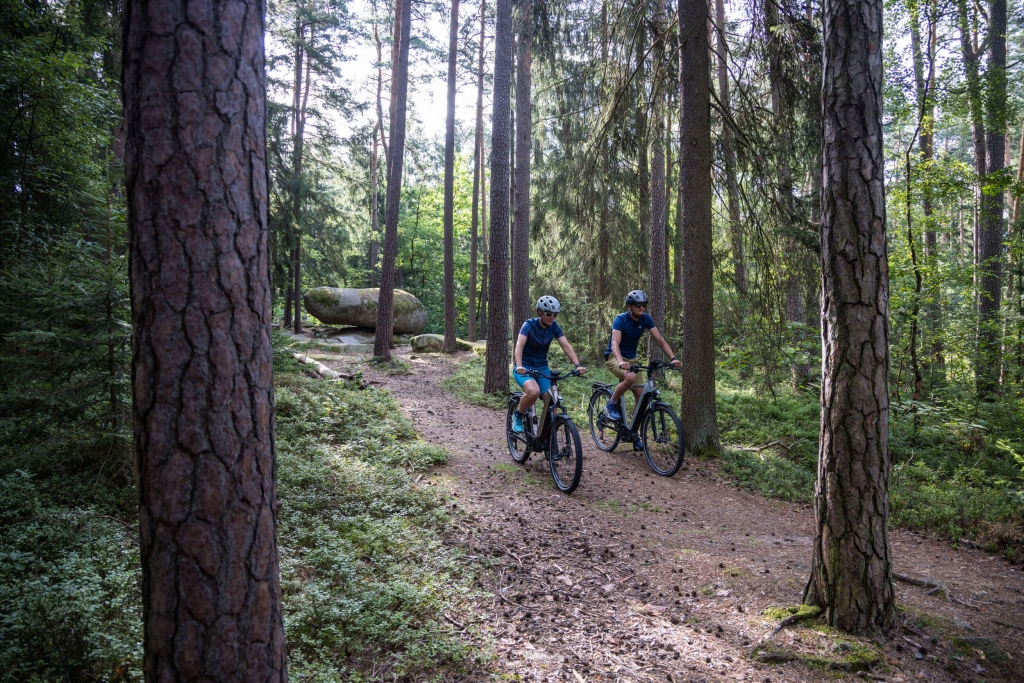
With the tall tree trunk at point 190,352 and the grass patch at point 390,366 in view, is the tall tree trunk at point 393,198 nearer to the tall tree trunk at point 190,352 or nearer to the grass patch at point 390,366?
the grass patch at point 390,366

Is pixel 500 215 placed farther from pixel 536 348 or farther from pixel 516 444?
pixel 516 444

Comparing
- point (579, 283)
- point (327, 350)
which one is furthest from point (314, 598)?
point (327, 350)

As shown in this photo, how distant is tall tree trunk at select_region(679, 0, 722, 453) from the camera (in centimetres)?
733

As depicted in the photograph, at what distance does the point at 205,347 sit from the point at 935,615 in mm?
4640

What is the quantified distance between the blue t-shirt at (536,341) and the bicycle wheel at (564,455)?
822 mm

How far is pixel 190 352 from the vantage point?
5.50ft

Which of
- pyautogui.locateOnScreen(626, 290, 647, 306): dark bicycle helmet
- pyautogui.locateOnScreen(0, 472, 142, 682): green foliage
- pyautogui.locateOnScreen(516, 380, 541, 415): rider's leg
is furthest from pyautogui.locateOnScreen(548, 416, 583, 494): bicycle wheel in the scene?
pyautogui.locateOnScreen(0, 472, 142, 682): green foliage

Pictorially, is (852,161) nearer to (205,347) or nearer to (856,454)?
(856,454)

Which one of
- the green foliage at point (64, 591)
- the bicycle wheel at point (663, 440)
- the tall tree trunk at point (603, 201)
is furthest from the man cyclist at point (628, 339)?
the green foliage at point (64, 591)

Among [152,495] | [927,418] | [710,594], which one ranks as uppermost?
[152,495]

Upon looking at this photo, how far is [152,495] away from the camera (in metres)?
1.67

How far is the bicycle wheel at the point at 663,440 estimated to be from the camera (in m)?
7.00

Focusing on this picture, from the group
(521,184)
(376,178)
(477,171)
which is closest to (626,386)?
(521,184)

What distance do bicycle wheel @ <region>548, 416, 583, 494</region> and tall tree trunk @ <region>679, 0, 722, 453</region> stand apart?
6.88 ft
